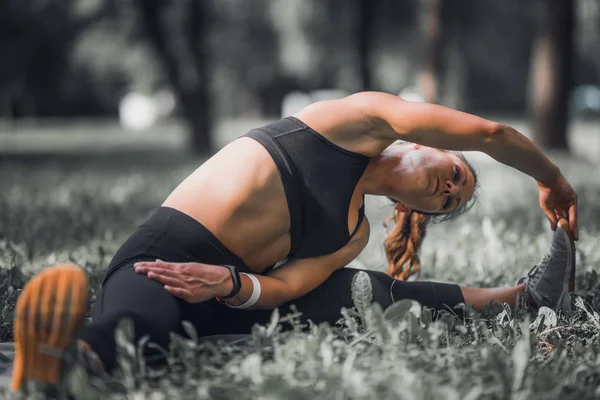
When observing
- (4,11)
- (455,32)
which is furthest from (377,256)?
(455,32)

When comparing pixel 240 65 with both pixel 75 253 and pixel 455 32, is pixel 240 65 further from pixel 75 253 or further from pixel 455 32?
pixel 75 253

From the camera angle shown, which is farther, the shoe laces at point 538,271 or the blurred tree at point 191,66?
the blurred tree at point 191,66

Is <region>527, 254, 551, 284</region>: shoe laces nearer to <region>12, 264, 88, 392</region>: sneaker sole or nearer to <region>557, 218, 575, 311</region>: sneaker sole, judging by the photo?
<region>557, 218, 575, 311</region>: sneaker sole

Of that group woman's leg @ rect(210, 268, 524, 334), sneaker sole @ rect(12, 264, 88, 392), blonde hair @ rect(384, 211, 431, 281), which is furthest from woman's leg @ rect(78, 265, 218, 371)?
blonde hair @ rect(384, 211, 431, 281)

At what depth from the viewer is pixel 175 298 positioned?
2637 mm

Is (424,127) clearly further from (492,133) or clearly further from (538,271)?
A: (538,271)

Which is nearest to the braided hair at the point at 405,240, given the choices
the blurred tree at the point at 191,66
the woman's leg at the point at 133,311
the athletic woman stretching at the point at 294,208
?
the athletic woman stretching at the point at 294,208

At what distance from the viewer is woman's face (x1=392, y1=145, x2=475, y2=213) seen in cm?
304

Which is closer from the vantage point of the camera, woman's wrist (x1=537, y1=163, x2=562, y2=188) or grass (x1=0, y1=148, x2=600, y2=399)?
grass (x1=0, y1=148, x2=600, y2=399)

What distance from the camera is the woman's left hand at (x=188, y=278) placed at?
2619 mm

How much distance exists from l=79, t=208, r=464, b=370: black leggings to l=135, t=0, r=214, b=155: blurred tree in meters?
9.35

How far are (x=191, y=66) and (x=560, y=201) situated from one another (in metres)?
10.6

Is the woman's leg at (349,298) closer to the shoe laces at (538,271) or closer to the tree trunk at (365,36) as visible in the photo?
the shoe laces at (538,271)

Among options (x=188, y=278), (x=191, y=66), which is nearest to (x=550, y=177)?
(x=188, y=278)
